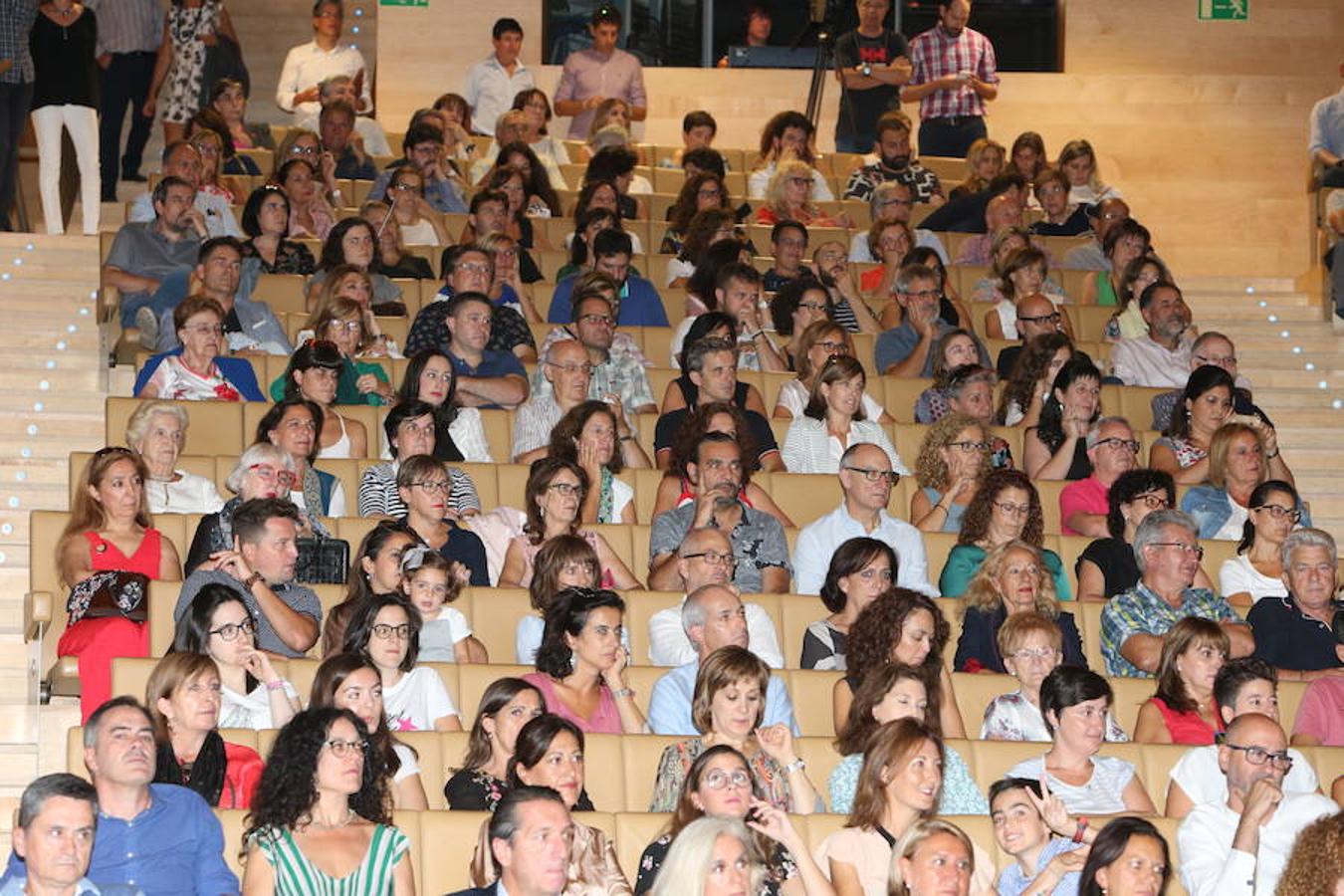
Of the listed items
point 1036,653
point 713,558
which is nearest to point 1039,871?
point 1036,653

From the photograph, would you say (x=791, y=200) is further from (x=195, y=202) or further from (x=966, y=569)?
(x=966, y=569)

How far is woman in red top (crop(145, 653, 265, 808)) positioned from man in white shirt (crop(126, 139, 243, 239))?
13.3 feet

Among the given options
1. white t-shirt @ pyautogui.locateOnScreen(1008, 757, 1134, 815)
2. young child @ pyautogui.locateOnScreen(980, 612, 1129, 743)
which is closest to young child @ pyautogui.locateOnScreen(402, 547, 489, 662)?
young child @ pyautogui.locateOnScreen(980, 612, 1129, 743)

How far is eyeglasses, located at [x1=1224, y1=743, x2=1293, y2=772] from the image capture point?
4945 millimetres

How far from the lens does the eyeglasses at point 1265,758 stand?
495cm

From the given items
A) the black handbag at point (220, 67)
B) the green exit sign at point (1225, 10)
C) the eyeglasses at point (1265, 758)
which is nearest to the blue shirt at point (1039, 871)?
the eyeglasses at point (1265, 758)

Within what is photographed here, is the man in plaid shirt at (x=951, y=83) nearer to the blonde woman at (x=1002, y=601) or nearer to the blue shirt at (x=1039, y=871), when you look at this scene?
the blonde woman at (x=1002, y=601)

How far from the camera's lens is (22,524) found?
6910mm

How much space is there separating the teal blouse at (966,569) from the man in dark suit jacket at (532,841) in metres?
2.14

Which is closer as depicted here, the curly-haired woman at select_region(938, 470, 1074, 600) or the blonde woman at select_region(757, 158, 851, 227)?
the curly-haired woman at select_region(938, 470, 1074, 600)

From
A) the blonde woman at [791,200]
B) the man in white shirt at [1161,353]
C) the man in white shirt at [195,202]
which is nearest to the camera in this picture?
the man in white shirt at [1161,353]

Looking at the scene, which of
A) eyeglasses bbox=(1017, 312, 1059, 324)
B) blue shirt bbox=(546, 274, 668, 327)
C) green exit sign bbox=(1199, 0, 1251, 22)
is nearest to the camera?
eyeglasses bbox=(1017, 312, 1059, 324)

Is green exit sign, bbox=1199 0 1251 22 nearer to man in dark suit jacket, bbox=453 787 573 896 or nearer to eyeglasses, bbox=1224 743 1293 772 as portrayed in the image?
eyeglasses, bbox=1224 743 1293 772

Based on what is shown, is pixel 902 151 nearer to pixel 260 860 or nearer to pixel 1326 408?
pixel 1326 408
